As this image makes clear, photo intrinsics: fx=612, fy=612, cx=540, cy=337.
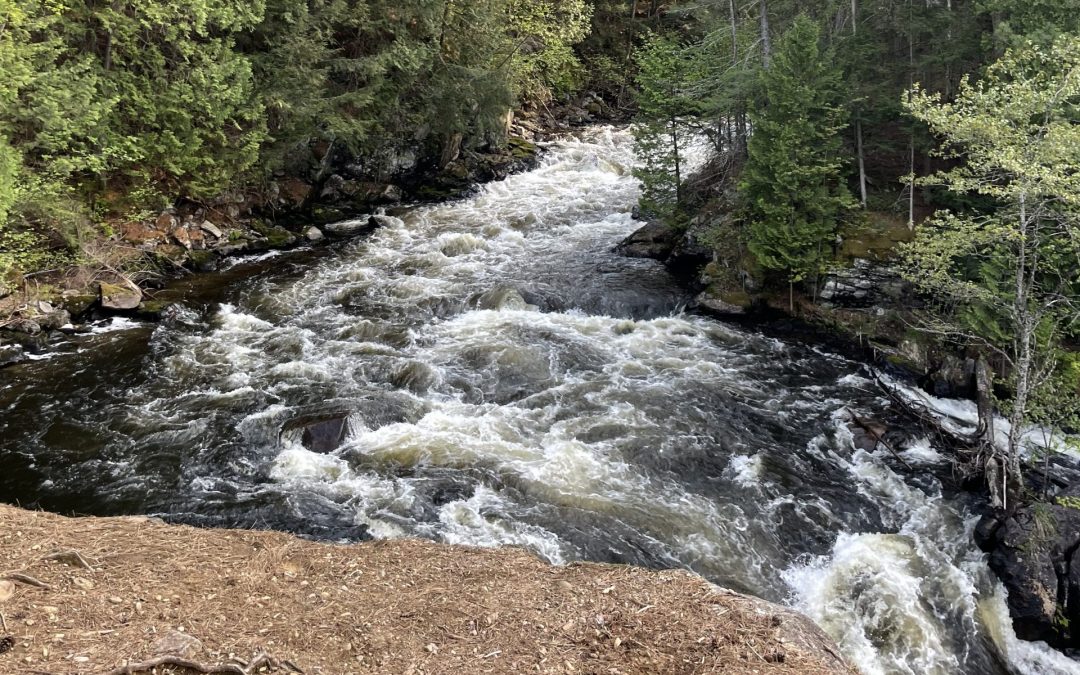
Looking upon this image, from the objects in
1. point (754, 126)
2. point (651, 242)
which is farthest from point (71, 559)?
point (651, 242)

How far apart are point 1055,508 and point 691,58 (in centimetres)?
1584

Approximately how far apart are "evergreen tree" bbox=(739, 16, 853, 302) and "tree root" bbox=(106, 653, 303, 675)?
44.2 ft

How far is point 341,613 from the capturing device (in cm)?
604

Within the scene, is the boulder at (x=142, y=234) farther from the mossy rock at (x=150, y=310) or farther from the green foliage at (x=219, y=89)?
the mossy rock at (x=150, y=310)

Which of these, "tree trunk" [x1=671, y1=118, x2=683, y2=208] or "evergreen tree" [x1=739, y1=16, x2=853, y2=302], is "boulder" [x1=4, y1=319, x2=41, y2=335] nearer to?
"evergreen tree" [x1=739, y1=16, x2=853, y2=302]

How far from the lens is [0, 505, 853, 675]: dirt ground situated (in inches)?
204

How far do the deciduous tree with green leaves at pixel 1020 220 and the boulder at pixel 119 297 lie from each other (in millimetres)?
17964

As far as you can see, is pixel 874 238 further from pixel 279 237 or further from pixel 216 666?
pixel 279 237

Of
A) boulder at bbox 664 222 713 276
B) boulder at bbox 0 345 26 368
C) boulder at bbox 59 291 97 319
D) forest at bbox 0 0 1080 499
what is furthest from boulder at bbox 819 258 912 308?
boulder at bbox 0 345 26 368

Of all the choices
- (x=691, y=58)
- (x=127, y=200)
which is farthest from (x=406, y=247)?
(x=691, y=58)

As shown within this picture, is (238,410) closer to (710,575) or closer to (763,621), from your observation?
(710,575)

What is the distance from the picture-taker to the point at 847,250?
1522cm

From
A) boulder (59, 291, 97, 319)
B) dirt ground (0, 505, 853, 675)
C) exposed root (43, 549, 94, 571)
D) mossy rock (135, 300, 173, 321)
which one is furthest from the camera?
mossy rock (135, 300, 173, 321)

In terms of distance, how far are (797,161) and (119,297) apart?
17471 mm
